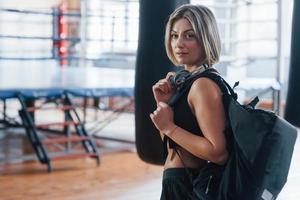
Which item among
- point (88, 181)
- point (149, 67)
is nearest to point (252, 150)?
point (149, 67)

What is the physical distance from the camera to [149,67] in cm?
150

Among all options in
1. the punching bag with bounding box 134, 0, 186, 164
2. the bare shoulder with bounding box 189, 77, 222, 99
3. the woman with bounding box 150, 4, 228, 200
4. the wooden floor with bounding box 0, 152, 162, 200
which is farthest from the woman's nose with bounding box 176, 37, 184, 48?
the wooden floor with bounding box 0, 152, 162, 200

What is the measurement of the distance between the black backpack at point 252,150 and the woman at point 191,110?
0.06ft

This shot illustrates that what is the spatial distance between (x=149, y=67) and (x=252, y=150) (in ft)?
1.96

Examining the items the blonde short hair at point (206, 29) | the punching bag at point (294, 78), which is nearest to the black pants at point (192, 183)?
the blonde short hair at point (206, 29)

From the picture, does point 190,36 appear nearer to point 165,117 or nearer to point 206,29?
point 206,29

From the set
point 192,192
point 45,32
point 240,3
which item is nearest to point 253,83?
point 240,3

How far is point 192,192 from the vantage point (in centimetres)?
110

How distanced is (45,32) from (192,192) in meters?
8.18

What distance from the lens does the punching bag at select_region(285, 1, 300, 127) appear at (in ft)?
5.33

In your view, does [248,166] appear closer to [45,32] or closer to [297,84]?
[297,84]

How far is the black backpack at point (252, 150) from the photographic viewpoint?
972 mm

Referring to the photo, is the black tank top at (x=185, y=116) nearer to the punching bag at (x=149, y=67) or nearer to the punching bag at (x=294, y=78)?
the punching bag at (x=149, y=67)

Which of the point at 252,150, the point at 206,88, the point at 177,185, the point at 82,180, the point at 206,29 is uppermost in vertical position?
the point at 206,29
